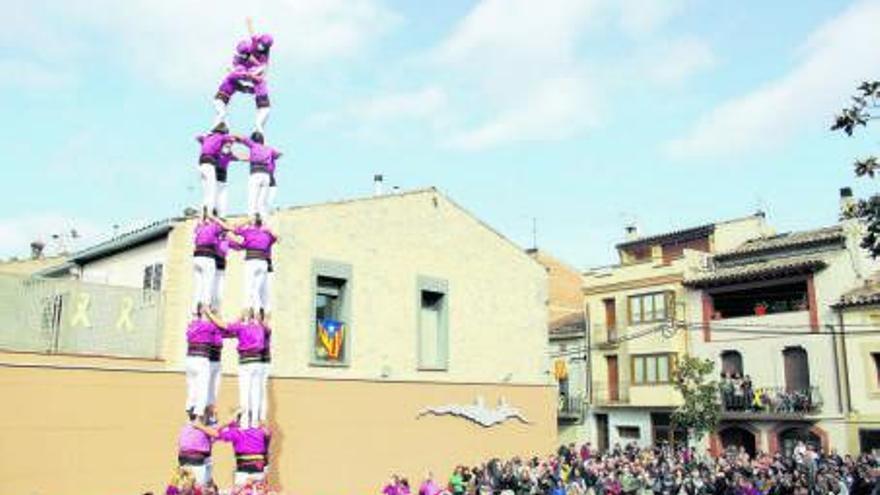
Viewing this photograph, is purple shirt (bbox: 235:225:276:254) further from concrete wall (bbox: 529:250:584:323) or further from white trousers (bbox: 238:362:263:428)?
concrete wall (bbox: 529:250:584:323)

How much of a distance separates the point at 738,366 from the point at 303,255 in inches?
908

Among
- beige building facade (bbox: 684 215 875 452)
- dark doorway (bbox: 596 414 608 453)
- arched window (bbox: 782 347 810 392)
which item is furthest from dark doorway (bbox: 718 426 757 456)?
dark doorway (bbox: 596 414 608 453)

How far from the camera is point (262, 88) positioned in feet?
54.7

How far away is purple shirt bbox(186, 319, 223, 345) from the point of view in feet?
48.6

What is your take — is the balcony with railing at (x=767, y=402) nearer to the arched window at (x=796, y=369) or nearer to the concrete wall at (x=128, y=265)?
the arched window at (x=796, y=369)

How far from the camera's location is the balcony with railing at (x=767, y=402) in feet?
111

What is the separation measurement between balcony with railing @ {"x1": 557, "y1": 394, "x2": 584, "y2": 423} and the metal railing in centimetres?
2680

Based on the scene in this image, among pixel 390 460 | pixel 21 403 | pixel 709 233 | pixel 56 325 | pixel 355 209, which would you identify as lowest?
pixel 390 460

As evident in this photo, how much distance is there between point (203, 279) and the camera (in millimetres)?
15320

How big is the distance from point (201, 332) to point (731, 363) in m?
29.1

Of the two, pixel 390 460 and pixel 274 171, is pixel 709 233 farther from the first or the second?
pixel 274 171

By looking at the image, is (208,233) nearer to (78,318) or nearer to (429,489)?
(78,318)

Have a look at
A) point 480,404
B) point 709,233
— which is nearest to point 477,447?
point 480,404

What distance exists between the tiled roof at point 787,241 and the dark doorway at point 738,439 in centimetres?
800
